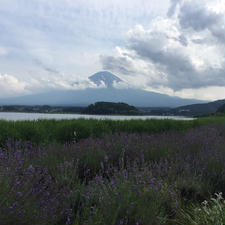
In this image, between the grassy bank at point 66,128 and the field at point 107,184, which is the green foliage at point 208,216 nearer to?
the field at point 107,184

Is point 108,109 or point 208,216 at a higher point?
point 108,109

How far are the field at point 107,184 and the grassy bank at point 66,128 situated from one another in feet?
0.10

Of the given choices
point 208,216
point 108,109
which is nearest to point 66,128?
point 208,216

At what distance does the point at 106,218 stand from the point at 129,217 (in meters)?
0.24

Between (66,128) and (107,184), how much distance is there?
4.09m

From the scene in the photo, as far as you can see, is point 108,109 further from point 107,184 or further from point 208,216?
point 208,216

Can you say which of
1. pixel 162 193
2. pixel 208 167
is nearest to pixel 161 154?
pixel 208 167

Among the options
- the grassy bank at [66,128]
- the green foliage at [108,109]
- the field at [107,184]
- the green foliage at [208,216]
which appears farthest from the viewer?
the green foliage at [108,109]

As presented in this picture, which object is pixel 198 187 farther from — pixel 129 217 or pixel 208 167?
pixel 129 217

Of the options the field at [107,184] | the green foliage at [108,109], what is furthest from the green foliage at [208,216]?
the green foliage at [108,109]

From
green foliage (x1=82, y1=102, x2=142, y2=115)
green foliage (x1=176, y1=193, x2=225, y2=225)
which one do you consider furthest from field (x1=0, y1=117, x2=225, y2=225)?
green foliage (x1=82, y1=102, x2=142, y2=115)

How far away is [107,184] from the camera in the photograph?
2.71 m

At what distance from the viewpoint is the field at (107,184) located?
2010 mm

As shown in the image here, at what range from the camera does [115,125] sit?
26.2 ft
